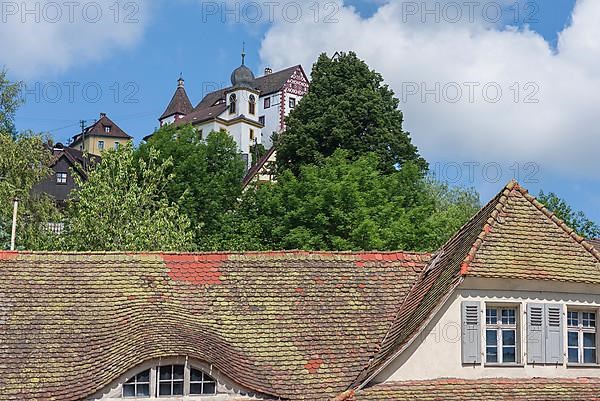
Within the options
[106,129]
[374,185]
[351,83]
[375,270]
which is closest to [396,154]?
[351,83]

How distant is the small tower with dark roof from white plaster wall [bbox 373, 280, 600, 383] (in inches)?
3827

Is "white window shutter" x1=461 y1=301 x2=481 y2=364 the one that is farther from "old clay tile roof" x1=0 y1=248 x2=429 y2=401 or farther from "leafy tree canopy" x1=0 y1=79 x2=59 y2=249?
"leafy tree canopy" x1=0 y1=79 x2=59 y2=249

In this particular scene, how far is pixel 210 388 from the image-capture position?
56.0 ft

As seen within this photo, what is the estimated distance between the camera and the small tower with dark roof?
114275 mm

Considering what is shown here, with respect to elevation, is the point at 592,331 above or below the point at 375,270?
below

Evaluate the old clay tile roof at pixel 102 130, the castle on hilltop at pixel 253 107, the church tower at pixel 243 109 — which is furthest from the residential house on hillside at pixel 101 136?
the church tower at pixel 243 109

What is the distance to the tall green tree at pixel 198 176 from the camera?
4631 centimetres

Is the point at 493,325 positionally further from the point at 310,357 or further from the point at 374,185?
the point at 374,185

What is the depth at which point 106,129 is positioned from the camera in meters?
109

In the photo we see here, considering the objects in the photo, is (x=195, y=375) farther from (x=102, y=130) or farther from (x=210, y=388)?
(x=102, y=130)

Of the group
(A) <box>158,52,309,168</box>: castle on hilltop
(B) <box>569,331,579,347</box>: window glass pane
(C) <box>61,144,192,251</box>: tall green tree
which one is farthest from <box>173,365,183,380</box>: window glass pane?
(A) <box>158,52,309,168</box>: castle on hilltop

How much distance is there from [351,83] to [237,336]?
32.8 m

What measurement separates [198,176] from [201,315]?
29.8 meters

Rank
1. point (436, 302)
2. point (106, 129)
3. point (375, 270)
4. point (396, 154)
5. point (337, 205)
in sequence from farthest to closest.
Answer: point (106, 129) < point (396, 154) < point (337, 205) < point (375, 270) < point (436, 302)
